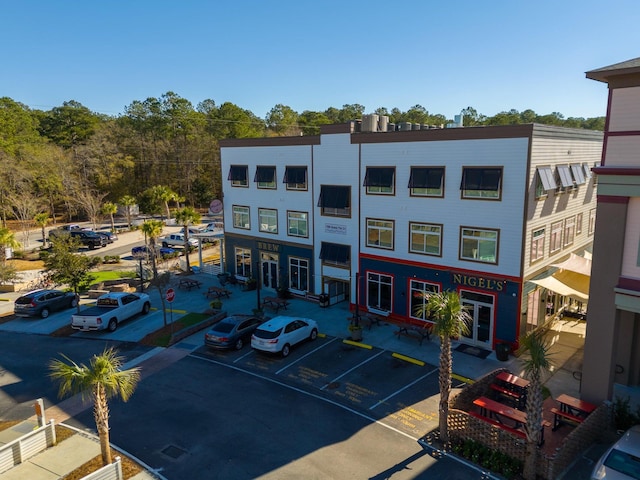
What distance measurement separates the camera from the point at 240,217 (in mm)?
33281

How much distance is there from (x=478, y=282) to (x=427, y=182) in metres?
5.35

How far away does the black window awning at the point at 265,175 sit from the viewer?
30281mm

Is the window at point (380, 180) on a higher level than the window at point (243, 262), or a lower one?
higher

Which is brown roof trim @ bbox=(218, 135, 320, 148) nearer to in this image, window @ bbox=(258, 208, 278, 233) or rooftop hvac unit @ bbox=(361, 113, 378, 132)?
rooftop hvac unit @ bbox=(361, 113, 378, 132)

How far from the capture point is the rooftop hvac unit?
25.7 m

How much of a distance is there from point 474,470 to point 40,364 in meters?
18.8

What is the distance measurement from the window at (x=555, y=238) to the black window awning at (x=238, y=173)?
19.5 m

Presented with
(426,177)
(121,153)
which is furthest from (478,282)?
(121,153)

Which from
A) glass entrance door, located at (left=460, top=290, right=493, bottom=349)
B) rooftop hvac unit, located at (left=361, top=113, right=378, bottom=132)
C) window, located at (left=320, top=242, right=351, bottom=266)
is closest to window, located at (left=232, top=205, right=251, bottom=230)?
window, located at (left=320, top=242, right=351, bottom=266)

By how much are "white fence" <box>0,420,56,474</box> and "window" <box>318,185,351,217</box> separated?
1730 cm

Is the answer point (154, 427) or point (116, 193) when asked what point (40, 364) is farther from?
point (116, 193)

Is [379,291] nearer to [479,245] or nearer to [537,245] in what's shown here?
[479,245]

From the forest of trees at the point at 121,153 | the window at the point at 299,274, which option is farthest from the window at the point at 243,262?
the forest of trees at the point at 121,153

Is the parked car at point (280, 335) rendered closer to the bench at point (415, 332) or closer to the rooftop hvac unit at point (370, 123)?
the bench at point (415, 332)
